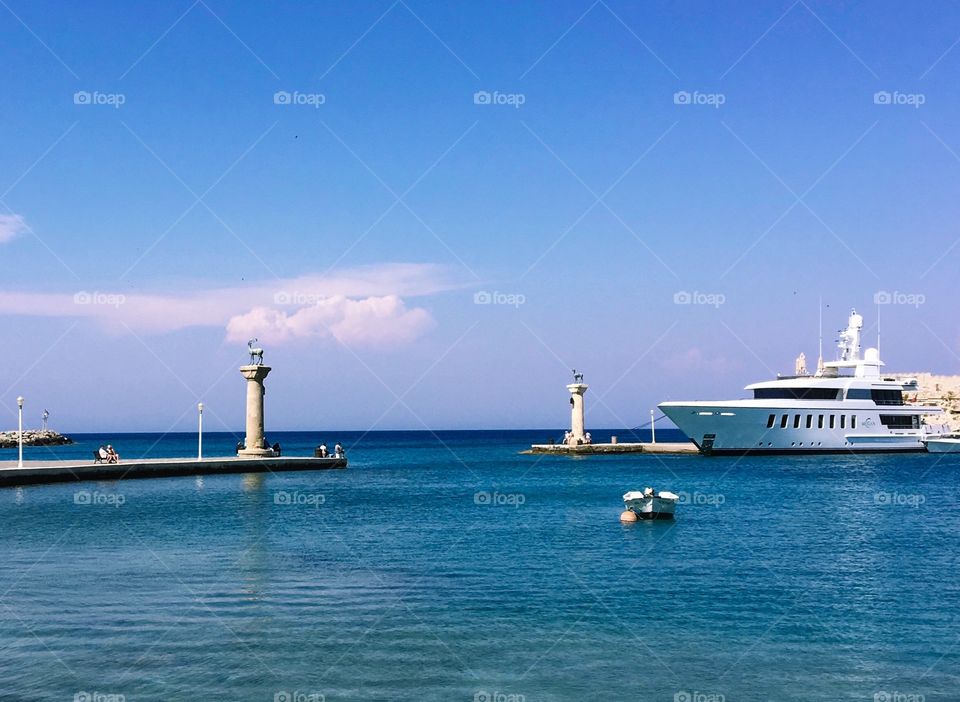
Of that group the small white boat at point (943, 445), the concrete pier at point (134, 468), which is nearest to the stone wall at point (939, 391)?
the small white boat at point (943, 445)

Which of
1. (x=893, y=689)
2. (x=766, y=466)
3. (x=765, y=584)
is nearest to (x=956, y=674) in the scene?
(x=893, y=689)

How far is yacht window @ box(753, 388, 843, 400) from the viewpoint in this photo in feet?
306

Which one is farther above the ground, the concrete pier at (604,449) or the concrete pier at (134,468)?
the concrete pier at (134,468)

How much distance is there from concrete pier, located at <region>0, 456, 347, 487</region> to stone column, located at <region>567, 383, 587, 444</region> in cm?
3829

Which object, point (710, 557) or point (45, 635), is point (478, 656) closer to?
point (45, 635)

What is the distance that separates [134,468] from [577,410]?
61.3m

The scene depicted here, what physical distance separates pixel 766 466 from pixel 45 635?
7078 centimetres

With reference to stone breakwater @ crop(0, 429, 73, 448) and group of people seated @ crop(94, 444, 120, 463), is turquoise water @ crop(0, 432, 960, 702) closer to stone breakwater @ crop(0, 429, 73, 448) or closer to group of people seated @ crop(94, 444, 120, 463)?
group of people seated @ crop(94, 444, 120, 463)

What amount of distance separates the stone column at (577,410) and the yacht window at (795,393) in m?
21.3

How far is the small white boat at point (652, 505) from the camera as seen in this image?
37.6 m

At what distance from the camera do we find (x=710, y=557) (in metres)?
28.9

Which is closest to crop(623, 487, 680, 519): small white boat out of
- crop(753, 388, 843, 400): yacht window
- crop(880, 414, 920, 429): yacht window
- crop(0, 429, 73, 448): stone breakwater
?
crop(753, 388, 843, 400): yacht window

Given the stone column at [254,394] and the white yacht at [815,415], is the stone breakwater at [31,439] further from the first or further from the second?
the white yacht at [815,415]

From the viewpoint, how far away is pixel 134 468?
201 feet
